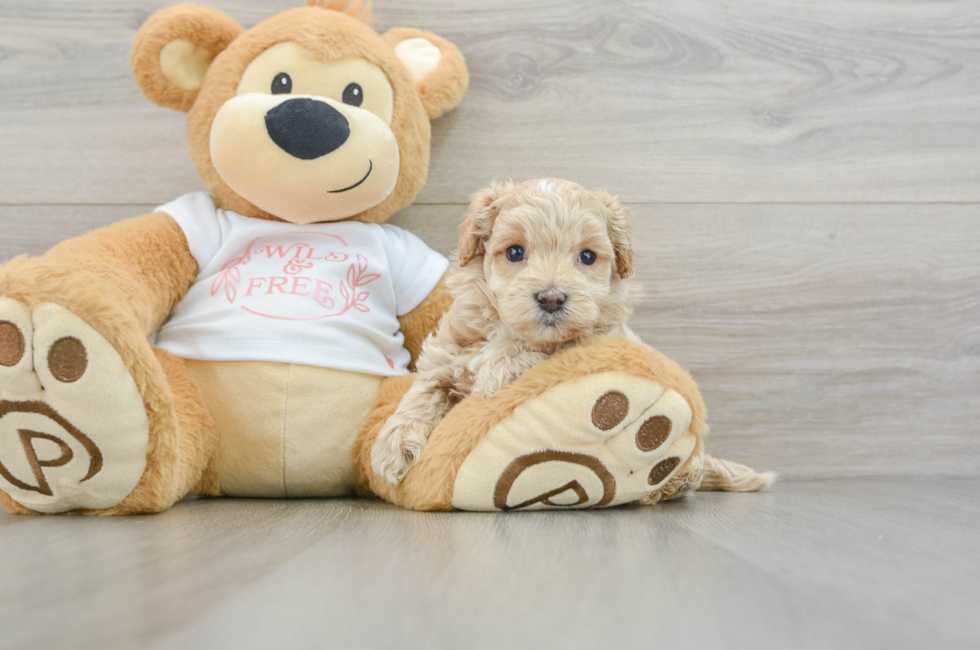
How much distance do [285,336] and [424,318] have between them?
8.9 inches

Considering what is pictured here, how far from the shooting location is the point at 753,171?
48.5 inches

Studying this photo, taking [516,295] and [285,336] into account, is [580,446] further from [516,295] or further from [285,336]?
[285,336]

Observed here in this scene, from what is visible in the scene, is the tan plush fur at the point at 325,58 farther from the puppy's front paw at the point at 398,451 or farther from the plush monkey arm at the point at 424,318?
the puppy's front paw at the point at 398,451

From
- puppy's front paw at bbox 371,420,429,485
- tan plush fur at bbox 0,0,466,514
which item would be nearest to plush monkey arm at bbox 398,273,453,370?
tan plush fur at bbox 0,0,466,514

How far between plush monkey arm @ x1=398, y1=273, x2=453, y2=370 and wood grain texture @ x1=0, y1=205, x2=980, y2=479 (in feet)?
0.61

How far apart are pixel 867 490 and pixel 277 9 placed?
4.23ft

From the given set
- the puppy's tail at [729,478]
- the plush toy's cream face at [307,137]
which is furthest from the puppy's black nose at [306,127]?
the puppy's tail at [729,478]

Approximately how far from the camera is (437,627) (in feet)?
1.40

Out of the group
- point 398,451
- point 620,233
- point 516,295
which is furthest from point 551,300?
point 398,451

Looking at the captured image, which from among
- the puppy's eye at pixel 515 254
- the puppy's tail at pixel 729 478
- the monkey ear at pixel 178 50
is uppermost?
the monkey ear at pixel 178 50

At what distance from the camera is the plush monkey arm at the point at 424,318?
3.45 feet

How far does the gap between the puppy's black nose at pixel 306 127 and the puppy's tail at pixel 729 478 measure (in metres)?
0.71

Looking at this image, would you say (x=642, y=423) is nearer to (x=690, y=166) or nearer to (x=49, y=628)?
(x=49, y=628)

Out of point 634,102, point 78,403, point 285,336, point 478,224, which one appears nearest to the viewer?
point 78,403
